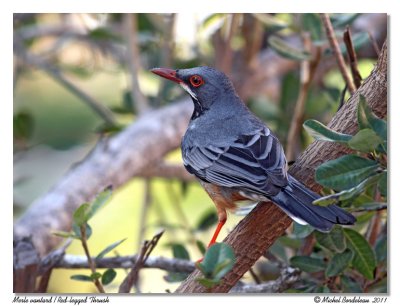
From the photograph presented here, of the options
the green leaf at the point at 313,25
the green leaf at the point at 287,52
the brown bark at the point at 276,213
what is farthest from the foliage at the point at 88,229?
the green leaf at the point at 313,25

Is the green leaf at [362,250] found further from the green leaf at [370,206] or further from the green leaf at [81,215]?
the green leaf at [81,215]

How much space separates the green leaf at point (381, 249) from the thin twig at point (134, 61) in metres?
2.14

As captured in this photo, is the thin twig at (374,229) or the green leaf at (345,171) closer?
the green leaf at (345,171)

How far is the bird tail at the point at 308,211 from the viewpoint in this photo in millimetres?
2617

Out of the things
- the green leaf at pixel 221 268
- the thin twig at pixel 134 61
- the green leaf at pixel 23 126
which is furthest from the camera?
the thin twig at pixel 134 61

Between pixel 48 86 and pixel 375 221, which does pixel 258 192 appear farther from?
pixel 48 86

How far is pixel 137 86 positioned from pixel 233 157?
201cm

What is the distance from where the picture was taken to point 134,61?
188 inches

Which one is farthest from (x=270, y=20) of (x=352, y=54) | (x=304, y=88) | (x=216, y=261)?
(x=216, y=261)

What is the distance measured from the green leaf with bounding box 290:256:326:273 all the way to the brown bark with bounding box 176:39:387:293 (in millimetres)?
347

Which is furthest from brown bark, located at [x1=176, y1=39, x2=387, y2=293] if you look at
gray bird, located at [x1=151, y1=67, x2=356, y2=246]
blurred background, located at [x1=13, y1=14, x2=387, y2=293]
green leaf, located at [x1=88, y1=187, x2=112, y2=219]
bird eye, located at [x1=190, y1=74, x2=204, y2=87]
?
blurred background, located at [x1=13, y1=14, x2=387, y2=293]

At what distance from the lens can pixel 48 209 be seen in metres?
4.01

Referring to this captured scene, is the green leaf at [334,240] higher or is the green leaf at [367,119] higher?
the green leaf at [367,119]

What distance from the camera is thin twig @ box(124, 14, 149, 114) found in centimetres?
470
